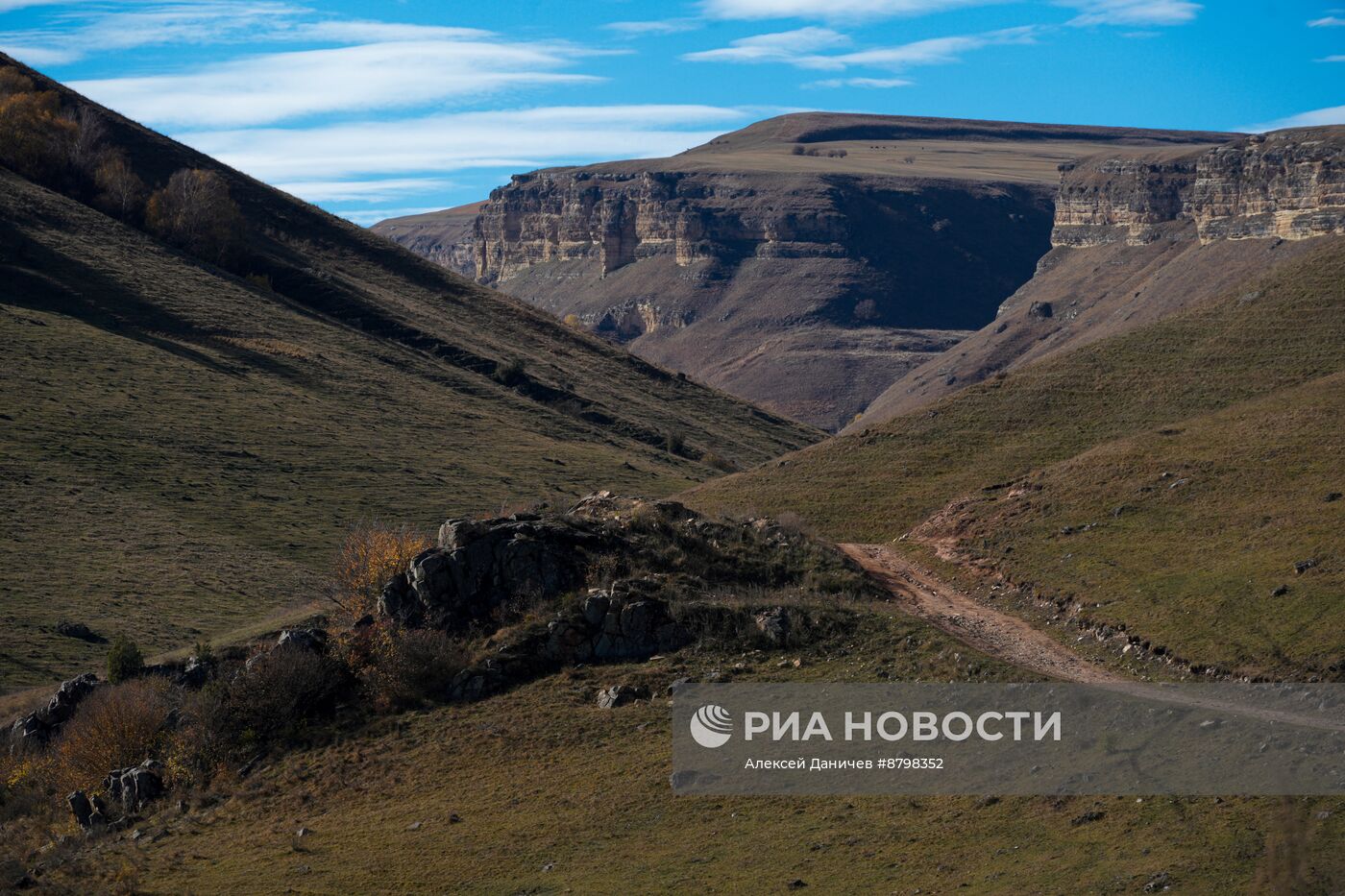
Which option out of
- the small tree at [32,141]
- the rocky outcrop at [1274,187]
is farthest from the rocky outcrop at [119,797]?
the rocky outcrop at [1274,187]

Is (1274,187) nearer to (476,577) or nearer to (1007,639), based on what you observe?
(1007,639)

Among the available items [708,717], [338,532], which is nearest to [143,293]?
[338,532]

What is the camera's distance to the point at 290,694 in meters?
30.7

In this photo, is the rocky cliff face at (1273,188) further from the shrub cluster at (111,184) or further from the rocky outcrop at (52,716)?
the rocky outcrop at (52,716)

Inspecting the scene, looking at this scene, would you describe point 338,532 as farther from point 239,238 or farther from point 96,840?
point 239,238

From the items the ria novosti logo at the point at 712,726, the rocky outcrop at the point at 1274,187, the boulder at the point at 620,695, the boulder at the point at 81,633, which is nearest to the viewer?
the ria novosti logo at the point at 712,726

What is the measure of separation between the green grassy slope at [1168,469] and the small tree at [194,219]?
62075mm

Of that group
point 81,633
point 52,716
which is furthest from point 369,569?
point 81,633

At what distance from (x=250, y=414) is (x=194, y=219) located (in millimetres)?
35362

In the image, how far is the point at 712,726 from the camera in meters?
27.0

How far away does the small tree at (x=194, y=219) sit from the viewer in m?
101

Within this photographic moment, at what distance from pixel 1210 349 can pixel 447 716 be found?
3712 cm

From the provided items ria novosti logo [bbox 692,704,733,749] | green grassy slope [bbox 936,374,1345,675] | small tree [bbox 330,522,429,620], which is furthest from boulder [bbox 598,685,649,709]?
green grassy slope [bbox 936,374,1345,675]

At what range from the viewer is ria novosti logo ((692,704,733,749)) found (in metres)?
26.7
